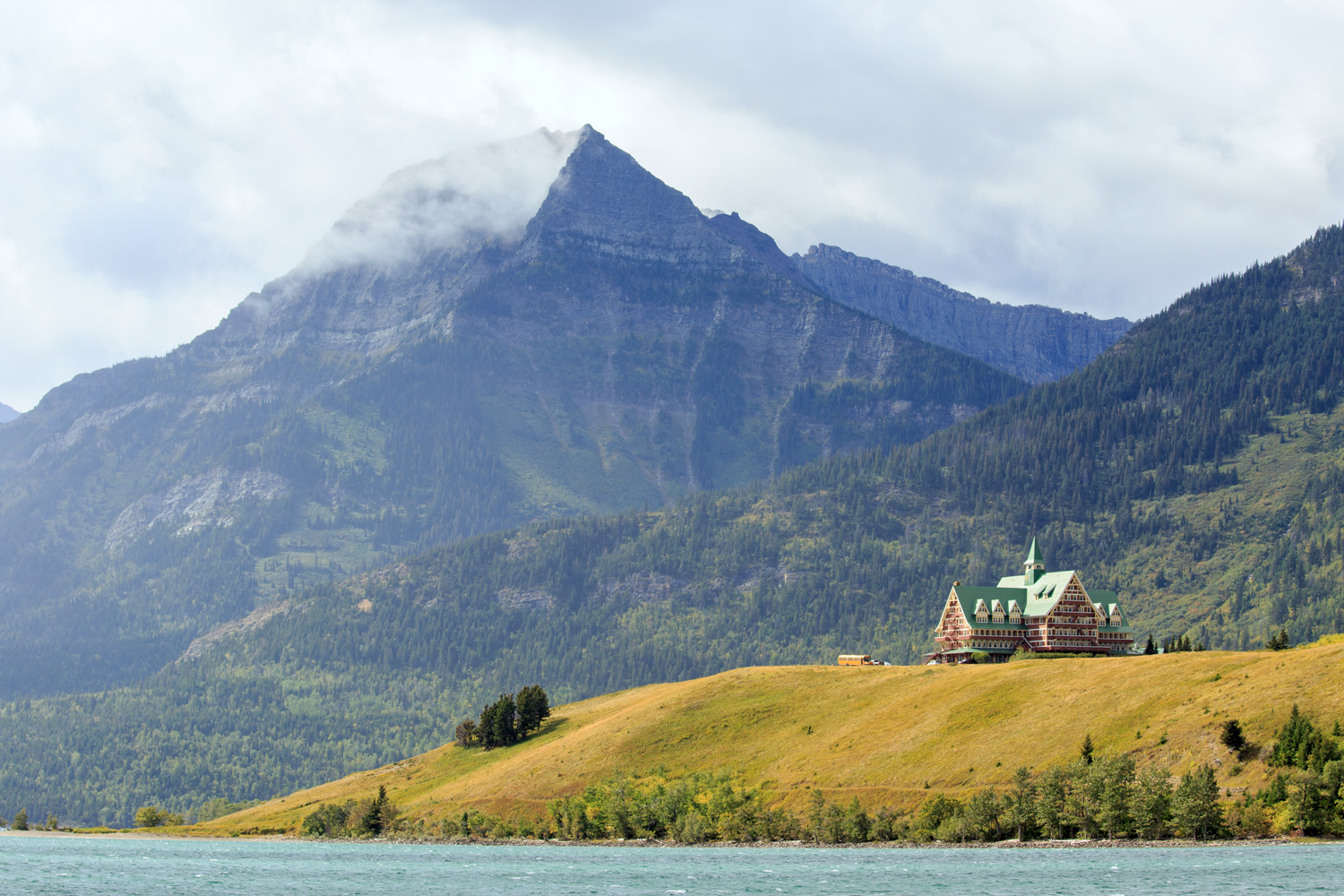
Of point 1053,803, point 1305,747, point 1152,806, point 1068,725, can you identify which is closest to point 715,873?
point 1053,803

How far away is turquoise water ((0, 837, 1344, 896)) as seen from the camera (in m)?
120

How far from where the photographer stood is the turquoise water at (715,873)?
120 metres

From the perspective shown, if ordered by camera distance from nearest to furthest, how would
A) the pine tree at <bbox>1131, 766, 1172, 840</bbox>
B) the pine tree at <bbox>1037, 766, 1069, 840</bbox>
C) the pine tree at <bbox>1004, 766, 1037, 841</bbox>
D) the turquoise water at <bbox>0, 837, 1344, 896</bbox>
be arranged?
the turquoise water at <bbox>0, 837, 1344, 896</bbox>
the pine tree at <bbox>1131, 766, 1172, 840</bbox>
the pine tree at <bbox>1037, 766, 1069, 840</bbox>
the pine tree at <bbox>1004, 766, 1037, 841</bbox>

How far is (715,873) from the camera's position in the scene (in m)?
142

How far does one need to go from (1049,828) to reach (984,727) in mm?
28895

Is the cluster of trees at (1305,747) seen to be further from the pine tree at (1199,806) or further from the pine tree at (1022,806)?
the pine tree at (1022,806)

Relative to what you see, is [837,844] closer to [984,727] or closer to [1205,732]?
[984,727]

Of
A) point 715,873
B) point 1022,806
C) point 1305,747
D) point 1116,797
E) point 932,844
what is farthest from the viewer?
point 932,844

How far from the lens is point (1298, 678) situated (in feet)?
531

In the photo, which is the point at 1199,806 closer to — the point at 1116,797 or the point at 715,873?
the point at 1116,797

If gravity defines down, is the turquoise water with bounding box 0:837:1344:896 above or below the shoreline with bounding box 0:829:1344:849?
above

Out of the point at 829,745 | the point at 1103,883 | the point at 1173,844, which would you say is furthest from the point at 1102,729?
the point at 1103,883

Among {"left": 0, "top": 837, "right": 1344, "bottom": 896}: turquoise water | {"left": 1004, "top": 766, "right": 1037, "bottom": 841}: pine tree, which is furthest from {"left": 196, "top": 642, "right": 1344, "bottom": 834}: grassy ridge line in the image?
{"left": 0, "top": 837, "right": 1344, "bottom": 896}: turquoise water

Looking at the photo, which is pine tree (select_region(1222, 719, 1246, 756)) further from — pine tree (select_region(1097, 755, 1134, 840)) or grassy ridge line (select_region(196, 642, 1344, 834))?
pine tree (select_region(1097, 755, 1134, 840))
